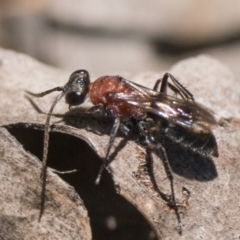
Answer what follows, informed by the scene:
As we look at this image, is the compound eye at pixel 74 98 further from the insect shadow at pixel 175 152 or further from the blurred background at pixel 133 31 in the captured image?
the blurred background at pixel 133 31

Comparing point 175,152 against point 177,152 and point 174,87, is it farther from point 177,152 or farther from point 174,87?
point 174,87

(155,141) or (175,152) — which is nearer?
(155,141)

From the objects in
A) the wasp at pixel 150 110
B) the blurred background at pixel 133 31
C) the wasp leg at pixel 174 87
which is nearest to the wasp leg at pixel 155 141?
the wasp at pixel 150 110

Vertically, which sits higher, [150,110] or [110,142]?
[150,110]

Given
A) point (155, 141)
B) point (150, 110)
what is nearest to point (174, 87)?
point (150, 110)

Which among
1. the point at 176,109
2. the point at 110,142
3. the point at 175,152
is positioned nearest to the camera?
the point at 110,142

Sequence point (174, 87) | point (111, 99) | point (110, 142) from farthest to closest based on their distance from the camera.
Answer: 1. point (174, 87)
2. point (111, 99)
3. point (110, 142)

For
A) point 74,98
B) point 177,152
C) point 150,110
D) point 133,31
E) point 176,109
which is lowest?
point 133,31
